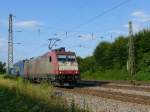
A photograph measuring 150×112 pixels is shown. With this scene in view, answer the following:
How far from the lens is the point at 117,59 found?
211 ft

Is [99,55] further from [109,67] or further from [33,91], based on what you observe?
[33,91]

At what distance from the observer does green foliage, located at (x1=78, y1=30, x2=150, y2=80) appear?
57.9 m

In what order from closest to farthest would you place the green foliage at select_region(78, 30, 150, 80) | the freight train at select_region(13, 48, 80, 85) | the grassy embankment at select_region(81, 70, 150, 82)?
1. the freight train at select_region(13, 48, 80, 85)
2. the grassy embankment at select_region(81, 70, 150, 82)
3. the green foliage at select_region(78, 30, 150, 80)

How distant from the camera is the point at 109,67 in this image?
67.6 metres

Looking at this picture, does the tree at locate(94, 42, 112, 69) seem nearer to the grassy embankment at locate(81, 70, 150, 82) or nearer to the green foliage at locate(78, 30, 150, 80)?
the green foliage at locate(78, 30, 150, 80)

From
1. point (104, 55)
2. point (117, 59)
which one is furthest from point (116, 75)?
point (104, 55)

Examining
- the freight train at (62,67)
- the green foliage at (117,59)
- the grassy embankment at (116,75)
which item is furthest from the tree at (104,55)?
the freight train at (62,67)

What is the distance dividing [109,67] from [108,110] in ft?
165

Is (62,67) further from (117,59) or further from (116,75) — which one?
(117,59)

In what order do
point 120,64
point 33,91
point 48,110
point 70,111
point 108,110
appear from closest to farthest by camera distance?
point 70,111, point 48,110, point 108,110, point 33,91, point 120,64

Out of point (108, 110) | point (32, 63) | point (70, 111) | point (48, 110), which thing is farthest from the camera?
point (32, 63)

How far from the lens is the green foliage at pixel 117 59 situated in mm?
Answer: 57866

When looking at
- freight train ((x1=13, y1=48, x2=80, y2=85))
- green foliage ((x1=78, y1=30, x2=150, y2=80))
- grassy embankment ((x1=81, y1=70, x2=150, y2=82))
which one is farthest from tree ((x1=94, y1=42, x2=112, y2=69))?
freight train ((x1=13, y1=48, x2=80, y2=85))

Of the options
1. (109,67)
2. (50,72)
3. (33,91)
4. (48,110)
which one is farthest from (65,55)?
(109,67)
